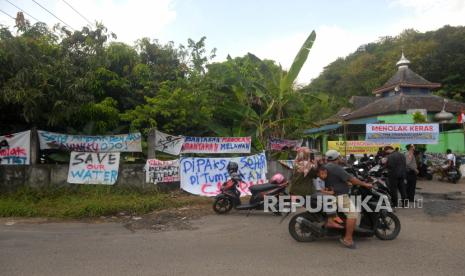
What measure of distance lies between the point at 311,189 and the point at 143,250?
292 cm

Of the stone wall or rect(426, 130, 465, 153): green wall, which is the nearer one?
the stone wall

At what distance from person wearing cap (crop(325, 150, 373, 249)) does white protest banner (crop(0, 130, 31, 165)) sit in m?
7.85

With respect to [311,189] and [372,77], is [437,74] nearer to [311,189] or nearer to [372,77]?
[372,77]

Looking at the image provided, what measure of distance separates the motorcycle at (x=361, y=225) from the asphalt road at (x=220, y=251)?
14cm

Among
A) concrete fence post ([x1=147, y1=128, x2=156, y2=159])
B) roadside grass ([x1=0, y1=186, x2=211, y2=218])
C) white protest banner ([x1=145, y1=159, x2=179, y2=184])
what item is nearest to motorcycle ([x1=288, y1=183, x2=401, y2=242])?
roadside grass ([x1=0, y1=186, x2=211, y2=218])

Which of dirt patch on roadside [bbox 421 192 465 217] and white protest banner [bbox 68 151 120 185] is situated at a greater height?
white protest banner [bbox 68 151 120 185]

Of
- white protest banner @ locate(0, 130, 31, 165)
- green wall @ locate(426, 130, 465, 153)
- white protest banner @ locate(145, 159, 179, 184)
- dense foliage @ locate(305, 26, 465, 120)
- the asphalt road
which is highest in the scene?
dense foliage @ locate(305, 26, 465, 120)

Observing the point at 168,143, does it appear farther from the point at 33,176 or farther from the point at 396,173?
the point at 396,173

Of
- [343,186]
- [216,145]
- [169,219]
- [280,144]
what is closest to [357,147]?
[280,144]

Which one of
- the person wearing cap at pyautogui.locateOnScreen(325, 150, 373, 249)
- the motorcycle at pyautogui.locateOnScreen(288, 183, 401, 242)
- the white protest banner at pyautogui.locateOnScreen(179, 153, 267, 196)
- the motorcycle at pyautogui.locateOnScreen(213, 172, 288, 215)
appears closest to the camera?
the person wearing cap at pyautogui.locateOnScreen(325, 150, 373, 249)

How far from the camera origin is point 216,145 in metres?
11.6

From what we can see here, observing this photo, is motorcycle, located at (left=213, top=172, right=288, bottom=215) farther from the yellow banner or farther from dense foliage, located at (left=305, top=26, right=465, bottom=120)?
dense foliage, located at (left=305, top=26, right=465, bottom=120)

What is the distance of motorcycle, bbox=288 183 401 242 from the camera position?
634 cm

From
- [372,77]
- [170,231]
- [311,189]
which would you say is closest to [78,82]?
[170,231]
